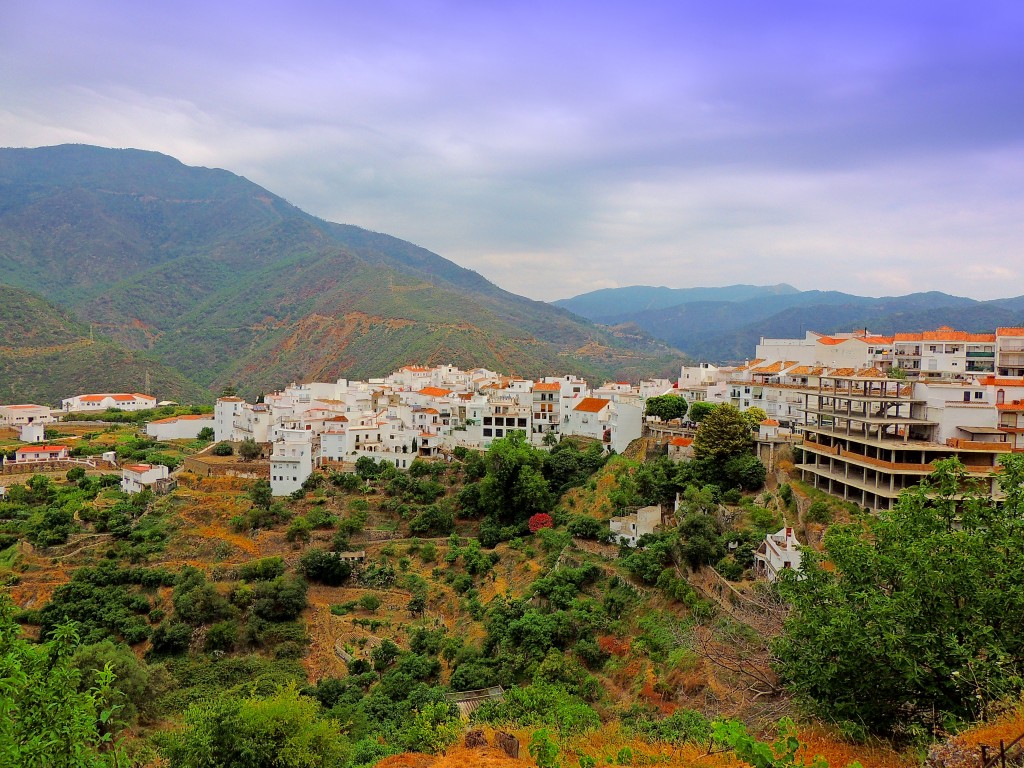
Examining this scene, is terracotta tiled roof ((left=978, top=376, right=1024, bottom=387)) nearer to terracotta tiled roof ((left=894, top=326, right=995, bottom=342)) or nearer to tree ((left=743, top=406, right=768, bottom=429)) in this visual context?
tree ((left=743, top=406, right=768, bottom=429))

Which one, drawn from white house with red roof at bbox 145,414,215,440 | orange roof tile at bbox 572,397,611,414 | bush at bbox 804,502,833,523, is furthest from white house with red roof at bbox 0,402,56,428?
bush at bbox 804,502,833,523

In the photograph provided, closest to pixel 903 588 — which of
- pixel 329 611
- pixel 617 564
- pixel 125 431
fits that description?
pixel 617 564

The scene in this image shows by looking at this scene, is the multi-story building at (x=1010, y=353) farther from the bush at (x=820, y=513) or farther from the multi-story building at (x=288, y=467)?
the multi-story building at (x=288, y=467)

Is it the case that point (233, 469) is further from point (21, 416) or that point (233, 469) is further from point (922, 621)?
point (922, 621)

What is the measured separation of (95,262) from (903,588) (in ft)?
554

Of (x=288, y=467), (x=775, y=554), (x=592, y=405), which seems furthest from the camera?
(x=592, y=405)

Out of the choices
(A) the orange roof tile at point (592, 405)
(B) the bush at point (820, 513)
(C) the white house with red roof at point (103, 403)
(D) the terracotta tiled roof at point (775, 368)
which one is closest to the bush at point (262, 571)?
(A) the orange roof tile at point (592, 405)

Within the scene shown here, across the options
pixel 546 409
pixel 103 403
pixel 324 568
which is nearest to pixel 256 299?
pixel 103 403

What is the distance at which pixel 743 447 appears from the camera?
25.3 m

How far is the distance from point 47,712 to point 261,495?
28724 millimetres

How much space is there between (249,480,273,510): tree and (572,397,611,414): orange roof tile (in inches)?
683

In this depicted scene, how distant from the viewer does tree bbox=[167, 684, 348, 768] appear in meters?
10.9

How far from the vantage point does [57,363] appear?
69.6 metres

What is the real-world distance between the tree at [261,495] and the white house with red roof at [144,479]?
6130 mm
